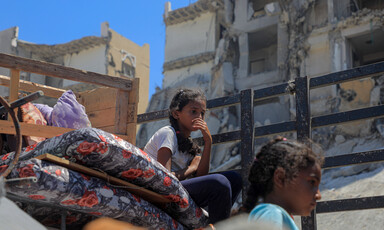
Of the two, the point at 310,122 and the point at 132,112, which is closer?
the point at 310,122

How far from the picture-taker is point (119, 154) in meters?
2.70

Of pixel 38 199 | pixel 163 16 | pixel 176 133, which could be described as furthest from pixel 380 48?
pixel 38 199

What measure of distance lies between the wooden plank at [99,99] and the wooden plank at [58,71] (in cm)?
16

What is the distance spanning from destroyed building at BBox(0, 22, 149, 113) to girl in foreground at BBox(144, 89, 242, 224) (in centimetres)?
2920

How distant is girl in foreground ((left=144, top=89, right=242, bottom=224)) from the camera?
316 cm

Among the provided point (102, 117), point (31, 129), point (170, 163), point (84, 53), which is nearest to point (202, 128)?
point (170, 163)

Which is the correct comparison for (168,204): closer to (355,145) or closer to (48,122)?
(48,122)

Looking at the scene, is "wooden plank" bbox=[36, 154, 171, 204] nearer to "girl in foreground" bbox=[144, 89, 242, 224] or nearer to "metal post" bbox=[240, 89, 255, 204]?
"girl in foreground" bbox=[144, 89, 242, 224]

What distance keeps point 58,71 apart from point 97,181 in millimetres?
1268

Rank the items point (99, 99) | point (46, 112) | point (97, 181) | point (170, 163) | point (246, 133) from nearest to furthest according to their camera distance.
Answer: point (97, 181)
point (170, 163)
point (46, 112)
point (246, 133)
point (99, 99)

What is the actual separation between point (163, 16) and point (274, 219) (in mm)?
30942

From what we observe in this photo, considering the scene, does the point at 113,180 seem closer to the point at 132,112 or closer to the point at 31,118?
the point at 31,118

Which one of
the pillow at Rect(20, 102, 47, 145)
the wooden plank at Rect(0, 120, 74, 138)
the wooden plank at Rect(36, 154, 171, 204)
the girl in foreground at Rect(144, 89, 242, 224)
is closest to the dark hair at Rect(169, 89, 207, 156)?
the girl in foreground at Rect(144, 89, 242, 224)

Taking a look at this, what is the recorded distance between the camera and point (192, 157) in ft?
12.1
